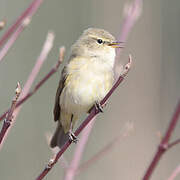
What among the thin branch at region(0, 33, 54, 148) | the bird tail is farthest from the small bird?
the thin branch at region(0, 33, 54, 148)

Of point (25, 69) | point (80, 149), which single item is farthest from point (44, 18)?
point (80, 149)

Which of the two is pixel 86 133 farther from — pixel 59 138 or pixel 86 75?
pixel 59 138

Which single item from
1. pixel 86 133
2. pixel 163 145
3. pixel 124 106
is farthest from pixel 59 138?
pixel 163 145

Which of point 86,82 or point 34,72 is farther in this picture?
point 86,82

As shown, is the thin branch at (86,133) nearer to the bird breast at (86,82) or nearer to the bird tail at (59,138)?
the bird breast at (86,82)

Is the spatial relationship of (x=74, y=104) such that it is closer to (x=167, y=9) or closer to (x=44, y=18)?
(x=167, y=9)

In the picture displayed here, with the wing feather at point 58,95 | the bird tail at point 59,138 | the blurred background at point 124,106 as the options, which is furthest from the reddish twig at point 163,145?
the blurred background at point 124,106

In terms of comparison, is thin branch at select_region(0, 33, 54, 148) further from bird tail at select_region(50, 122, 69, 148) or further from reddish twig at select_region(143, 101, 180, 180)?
bird tail at select_region(50, 122, 69, 148)
